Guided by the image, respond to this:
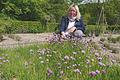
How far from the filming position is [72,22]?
845 cm

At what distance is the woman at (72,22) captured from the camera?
8.19 metres

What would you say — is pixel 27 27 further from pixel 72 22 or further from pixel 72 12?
pixel 72 12

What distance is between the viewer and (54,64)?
5348 millimetres

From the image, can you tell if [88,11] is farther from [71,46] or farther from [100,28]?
[71,46]

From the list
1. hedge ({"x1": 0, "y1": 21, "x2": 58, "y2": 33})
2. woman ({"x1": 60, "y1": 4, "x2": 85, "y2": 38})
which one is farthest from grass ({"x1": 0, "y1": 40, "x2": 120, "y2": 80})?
hedge ({"x1": 0, "y1": 21, "x2": 58, "y2": 33})

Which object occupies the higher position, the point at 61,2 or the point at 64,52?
the point at 64,52

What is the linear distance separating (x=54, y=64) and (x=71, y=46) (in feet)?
6.14

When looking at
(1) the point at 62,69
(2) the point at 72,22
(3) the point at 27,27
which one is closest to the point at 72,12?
(2) the point at 72,22

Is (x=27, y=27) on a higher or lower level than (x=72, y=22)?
lower

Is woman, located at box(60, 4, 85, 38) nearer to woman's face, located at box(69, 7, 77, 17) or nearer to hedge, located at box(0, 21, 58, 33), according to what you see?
woman's face, located at box(69, 7, 77, 17)

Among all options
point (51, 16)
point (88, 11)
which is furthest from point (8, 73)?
point (88, 11)

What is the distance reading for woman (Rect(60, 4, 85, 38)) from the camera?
26.9 ft

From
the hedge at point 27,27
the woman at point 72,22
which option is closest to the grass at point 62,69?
the woman at point 72,22

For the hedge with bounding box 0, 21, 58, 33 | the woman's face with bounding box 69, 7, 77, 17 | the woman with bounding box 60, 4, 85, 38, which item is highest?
the woman's face with bounding box 69, 7, 77, 17
